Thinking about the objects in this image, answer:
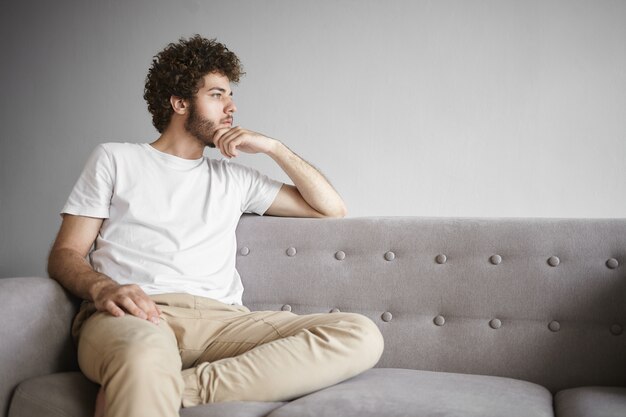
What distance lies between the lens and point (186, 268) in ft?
6.38

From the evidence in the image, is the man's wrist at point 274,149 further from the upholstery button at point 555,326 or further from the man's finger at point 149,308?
the upholstery button at point 555,326

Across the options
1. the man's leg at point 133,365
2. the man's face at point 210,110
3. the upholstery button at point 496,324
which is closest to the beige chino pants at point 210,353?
the man's leg at point 133,365

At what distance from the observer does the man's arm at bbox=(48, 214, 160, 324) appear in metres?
1.67

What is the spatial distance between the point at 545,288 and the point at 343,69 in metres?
1.20

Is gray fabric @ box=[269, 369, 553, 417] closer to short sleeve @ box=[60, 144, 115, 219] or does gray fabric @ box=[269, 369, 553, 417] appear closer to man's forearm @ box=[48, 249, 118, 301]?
man's forearm @ box=[48, 249, 118, 301]

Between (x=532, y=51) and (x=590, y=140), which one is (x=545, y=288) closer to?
(x=590, y=140)

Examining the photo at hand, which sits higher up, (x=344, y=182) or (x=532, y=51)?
(x=532, y=51)

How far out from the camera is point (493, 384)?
1.64 metres

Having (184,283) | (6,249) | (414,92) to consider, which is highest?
(414,92)

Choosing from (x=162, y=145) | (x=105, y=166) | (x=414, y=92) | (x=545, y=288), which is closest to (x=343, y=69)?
(x=414, y=92)

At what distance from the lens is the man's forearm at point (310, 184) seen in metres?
2.16

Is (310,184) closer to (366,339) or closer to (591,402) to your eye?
(366,339)

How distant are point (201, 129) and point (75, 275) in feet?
2.21

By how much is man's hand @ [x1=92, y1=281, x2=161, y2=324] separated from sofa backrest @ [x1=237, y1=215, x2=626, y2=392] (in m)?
0.49
